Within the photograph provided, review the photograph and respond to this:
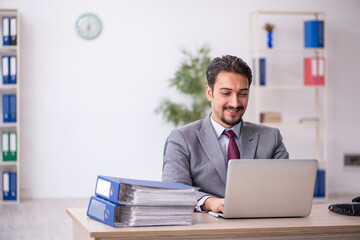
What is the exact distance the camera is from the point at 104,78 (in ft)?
22.1

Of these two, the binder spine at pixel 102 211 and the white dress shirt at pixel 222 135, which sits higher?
the white dress shirt at pixel 222 135

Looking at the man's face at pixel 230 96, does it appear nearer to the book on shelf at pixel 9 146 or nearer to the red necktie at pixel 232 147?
the red necktie at pixel 232 147

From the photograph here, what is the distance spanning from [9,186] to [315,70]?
3.72 metres

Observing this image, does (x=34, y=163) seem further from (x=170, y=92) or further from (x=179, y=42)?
(x=179, y=42)

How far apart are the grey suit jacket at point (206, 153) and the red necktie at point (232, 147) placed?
0.02 meters

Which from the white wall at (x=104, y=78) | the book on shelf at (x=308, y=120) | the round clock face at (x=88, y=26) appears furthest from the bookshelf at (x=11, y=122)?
the book on shelf at (x=308, y=120)

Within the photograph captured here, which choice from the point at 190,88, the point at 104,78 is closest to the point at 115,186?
the point at 190,88

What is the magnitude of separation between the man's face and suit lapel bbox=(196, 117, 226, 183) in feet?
0.32

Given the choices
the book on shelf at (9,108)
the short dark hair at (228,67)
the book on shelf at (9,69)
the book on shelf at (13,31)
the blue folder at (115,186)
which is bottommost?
the blue folder at (115,186)

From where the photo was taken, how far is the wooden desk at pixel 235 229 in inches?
71.4

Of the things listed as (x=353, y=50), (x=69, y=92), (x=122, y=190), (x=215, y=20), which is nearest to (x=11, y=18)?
(x=69, y=92)

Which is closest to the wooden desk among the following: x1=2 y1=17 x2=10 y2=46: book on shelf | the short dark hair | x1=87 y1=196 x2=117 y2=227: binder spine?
x1=87 y1=196 x2=117 y2=227: binder spine

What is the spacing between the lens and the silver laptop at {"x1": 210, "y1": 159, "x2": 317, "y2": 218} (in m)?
2.01

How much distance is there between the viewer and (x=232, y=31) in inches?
→ 277
